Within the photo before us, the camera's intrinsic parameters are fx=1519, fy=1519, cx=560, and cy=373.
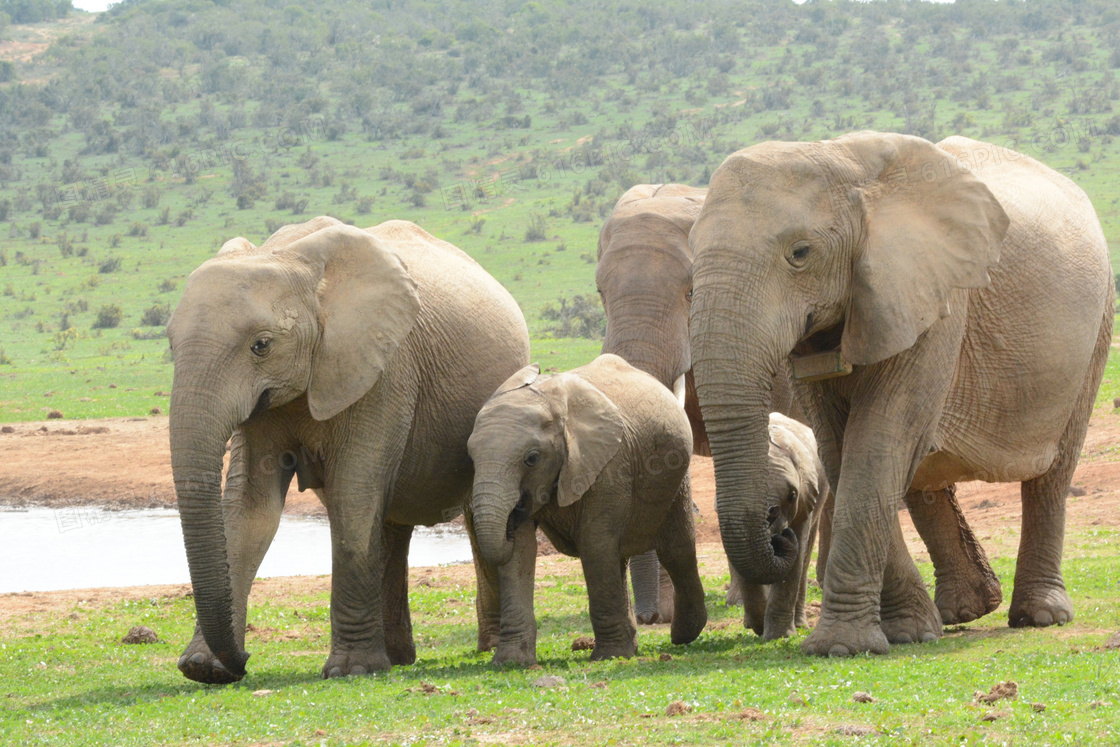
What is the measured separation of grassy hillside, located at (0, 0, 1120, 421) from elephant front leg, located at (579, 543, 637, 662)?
64.5ft

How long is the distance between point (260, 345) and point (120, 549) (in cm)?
1160

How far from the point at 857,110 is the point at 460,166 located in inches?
711

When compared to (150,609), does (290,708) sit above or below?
above

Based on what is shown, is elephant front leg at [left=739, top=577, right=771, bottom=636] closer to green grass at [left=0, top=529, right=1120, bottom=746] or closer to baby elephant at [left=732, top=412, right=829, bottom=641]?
baby elephant at [left=732, top=412, right=829, bottom=641]

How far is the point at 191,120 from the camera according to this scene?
7569cm

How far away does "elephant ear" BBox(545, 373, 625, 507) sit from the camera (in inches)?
362

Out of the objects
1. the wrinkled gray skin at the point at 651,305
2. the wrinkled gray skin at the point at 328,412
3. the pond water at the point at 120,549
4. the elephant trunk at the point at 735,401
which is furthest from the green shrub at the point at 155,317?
the elephant trunk at the point at 735,401

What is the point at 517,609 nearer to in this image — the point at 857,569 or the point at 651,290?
the point at 857,569

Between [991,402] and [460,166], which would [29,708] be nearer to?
[991,402]

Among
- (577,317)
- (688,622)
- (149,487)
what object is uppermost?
(688,622)

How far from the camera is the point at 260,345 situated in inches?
329

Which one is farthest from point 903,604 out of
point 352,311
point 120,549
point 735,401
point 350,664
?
point 120,549

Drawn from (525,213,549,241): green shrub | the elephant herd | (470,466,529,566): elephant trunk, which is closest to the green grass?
the elephant herd

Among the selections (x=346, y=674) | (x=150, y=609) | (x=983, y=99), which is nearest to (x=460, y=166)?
(x=983, y=99)
